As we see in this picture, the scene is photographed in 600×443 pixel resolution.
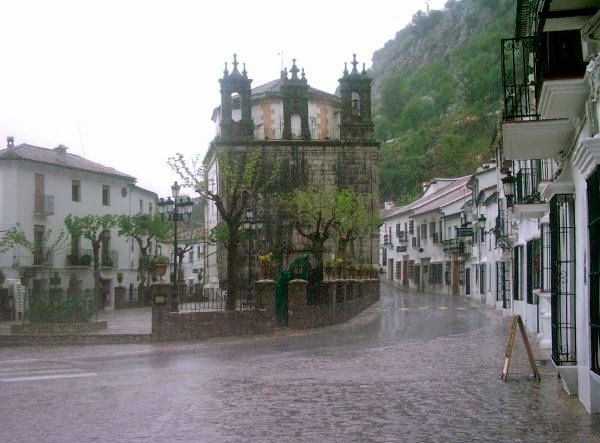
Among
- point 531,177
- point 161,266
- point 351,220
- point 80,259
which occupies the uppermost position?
point 531,177

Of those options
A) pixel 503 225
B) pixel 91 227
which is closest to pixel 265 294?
pixel 503 225

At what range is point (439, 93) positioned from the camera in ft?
415

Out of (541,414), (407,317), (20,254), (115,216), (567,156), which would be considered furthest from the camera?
(115,216)

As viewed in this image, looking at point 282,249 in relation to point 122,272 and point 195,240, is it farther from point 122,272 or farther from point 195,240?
point 122,272

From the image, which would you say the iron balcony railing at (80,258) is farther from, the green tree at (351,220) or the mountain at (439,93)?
the mountain at (439,93)

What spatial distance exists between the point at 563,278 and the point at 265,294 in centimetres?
1418

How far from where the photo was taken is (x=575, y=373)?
10.6 meters

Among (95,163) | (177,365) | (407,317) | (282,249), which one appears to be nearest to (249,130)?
(282,249)

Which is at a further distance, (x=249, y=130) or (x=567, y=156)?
(x=249, y=130)

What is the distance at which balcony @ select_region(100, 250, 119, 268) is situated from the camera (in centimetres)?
4903

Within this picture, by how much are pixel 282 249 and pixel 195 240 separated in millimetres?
6595

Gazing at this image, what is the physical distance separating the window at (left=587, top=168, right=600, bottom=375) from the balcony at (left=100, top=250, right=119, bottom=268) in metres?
42.5

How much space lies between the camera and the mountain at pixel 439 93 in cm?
9838

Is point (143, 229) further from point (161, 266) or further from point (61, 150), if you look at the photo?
point (161, 266)
